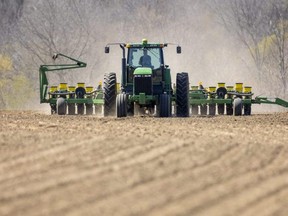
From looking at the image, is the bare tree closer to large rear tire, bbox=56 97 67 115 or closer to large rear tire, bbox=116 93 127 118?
large rear tire, bbox=56 97 67 115

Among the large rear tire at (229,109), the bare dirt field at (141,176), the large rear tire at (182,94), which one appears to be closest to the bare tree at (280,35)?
the large rear tire at (229,109)

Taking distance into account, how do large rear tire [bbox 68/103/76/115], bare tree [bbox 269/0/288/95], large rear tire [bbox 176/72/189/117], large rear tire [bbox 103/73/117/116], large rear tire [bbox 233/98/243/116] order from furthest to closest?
bare tree [bbox 269/0/288/95]
large rear tire [bbox 68/103/76/115]
large rear tire [bbox 233/98/243/116]
large rear tire [bbox 176/72/189/117]
large rear tire [bbox 103/73/117/116]

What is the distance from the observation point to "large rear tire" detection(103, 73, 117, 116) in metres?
23.7

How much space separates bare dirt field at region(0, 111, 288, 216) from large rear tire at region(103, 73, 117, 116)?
10925 mm

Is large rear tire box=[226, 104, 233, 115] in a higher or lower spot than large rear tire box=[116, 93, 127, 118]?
lower

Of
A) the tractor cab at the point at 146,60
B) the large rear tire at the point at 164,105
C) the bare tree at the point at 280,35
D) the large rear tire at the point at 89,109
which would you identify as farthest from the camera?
the bare tree at the point at 280,35

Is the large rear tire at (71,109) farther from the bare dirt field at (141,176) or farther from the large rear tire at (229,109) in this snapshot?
the bare dirt field at (141,176)

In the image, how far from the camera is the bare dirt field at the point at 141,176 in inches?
296

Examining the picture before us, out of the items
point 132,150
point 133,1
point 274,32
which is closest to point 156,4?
point 133,1

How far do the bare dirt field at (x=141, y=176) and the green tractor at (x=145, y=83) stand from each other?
10579 mm

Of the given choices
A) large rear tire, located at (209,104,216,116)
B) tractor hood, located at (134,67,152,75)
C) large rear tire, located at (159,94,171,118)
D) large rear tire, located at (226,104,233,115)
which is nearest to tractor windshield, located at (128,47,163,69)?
tractor hood, located at (134,67,152,75)

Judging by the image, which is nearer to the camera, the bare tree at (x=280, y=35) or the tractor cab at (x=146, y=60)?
the tractor cab at (x=146, y=60)

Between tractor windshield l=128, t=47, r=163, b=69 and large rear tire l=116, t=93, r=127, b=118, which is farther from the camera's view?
tractor windshield l=128, t=47, r=163, b=69

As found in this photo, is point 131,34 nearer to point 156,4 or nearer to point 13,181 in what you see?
point 156,4
